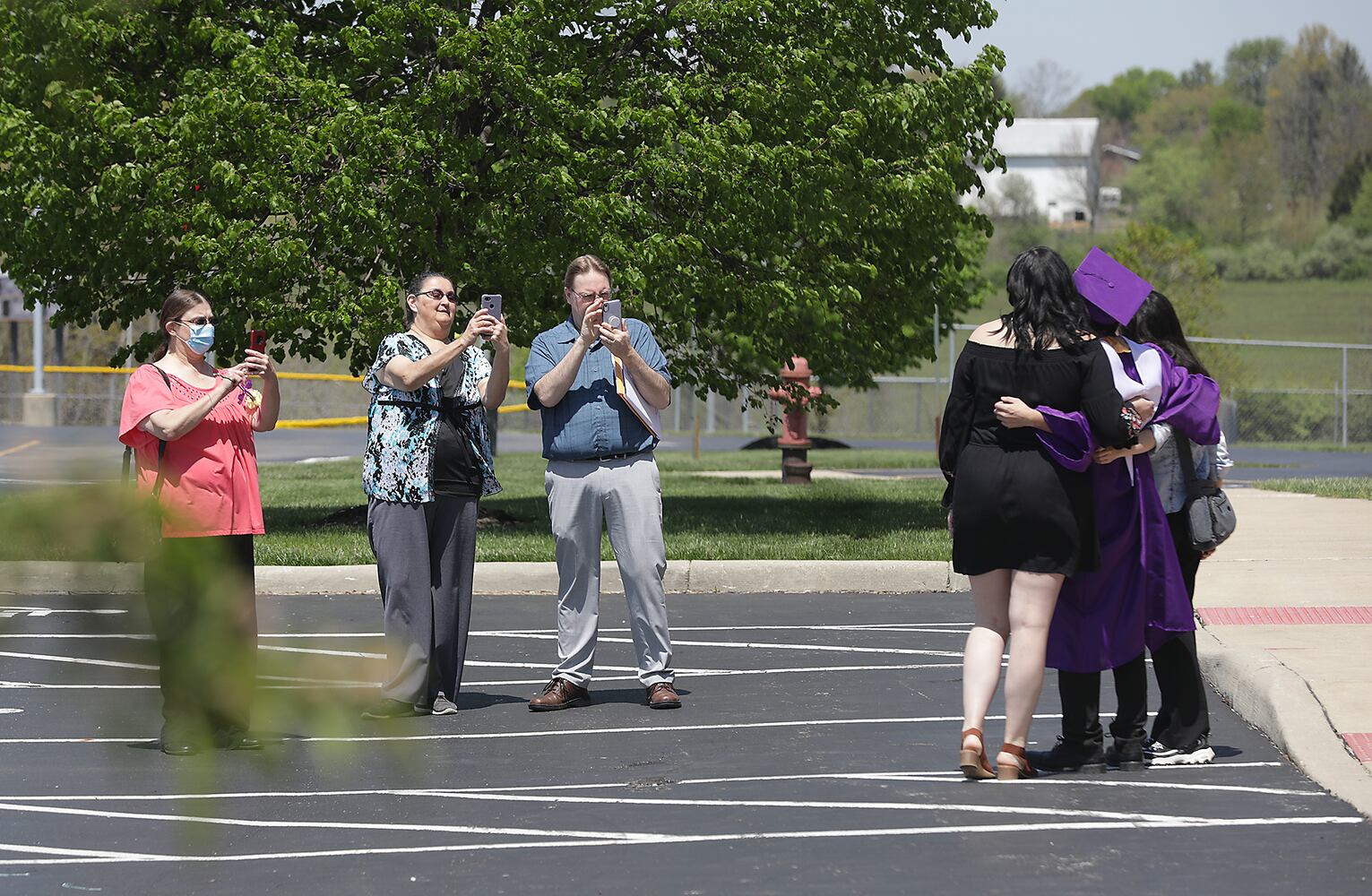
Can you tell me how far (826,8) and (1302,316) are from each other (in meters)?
61.9

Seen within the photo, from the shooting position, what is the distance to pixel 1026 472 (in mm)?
6262

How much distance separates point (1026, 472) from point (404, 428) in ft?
9.46

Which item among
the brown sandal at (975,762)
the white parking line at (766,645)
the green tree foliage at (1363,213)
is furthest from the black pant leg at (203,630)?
the green tree foliage at (1363,213)

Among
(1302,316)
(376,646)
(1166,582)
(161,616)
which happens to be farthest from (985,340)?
(1302,316)

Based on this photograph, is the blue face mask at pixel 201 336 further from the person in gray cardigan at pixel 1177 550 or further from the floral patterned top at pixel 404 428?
the person in gray cardigan at pixel 1177 550

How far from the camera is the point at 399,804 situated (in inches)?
233

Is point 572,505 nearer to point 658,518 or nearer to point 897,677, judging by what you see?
point 658,518

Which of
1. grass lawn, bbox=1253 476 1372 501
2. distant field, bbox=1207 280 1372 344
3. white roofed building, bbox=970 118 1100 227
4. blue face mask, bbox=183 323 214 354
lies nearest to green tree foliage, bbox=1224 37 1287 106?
white roofed building, bbox=970 118 1100 227

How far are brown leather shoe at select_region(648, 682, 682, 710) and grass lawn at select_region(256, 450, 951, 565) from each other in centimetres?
503

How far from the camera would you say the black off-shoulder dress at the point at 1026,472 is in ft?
20.4

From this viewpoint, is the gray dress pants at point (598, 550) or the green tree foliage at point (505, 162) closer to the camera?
the gray dress pants at point (598, 550)

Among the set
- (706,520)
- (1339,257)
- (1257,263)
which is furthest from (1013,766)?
(1339,257)

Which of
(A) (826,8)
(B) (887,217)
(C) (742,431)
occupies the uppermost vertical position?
(A) (826,8)

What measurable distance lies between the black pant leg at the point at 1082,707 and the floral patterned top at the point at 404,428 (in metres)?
2.72
